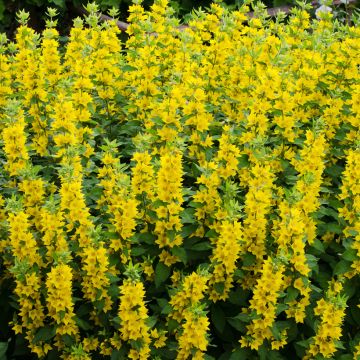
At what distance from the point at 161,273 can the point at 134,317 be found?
0.36 m

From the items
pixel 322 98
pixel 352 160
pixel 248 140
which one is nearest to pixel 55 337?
pixel 248 140

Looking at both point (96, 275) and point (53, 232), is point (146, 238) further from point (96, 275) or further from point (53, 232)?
point (53, 232)

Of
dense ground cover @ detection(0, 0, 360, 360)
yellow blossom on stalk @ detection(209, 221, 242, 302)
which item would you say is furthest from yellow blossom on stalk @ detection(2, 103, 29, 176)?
yellow blossom on stalk @ detection(209, 221, 242, 302)

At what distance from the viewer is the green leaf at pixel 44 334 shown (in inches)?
114

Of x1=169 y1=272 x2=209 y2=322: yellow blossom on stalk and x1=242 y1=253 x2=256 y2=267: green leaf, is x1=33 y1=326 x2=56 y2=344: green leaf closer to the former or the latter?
x1=169 y1=272 x2=209 y2=322: yellow blossom on stalk

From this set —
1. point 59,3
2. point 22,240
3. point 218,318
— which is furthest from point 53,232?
point 59,3

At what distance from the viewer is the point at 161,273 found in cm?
292

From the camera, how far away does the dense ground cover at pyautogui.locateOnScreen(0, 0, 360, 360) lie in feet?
8.97

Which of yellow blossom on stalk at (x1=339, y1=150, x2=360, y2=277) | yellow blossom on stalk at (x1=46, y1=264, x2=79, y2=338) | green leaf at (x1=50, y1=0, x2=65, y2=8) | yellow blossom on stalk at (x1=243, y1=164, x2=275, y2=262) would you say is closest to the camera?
yellow blossom on stalk at (x1=46, y1=264, x2=79, y2=338)

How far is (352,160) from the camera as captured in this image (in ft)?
9.83

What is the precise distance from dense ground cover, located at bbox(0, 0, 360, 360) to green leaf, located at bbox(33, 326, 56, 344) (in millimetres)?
A: 12

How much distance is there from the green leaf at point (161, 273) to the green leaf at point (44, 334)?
0.51 m

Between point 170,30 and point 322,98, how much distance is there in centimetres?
111

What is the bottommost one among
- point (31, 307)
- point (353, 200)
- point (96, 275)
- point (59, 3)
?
point (31, 307)
